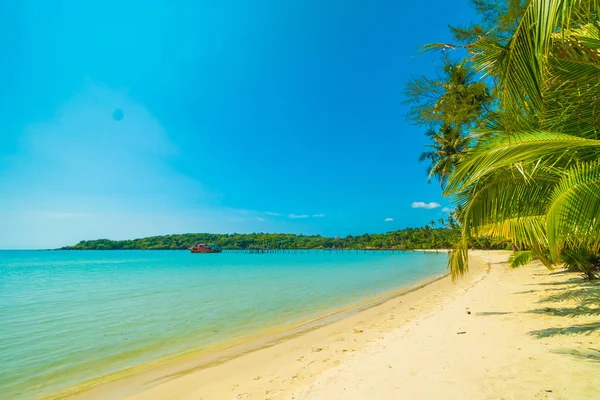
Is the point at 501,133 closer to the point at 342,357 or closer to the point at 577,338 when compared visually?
the point at 577,338

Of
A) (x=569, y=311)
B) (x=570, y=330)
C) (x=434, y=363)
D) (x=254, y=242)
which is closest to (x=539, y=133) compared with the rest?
(x=434, y=363)

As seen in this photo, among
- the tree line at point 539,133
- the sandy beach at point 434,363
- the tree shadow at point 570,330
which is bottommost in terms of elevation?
the sandy beach at point 434,363

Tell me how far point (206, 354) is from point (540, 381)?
603 cm

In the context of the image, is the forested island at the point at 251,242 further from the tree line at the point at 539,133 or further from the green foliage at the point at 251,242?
the tree line at the point at 539,133

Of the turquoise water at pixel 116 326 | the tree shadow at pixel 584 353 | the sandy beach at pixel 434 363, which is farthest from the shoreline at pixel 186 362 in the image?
the tree shadow at pixel 584 353

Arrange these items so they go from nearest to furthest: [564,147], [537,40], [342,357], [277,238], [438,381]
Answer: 1. [537,40]
2. [564,147]
3. [438,381]
4. [342,357]
5. [277,238]

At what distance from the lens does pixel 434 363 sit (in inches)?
164

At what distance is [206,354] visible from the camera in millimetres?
6793

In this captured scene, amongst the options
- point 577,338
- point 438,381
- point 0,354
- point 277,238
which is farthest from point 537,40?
point 277,238

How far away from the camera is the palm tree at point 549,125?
1.79m

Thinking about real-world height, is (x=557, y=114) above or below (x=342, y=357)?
above

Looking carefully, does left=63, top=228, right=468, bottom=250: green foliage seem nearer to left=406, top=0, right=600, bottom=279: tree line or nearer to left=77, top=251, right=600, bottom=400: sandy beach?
left=77, top=251, right=600, bottom=400: sandy beach

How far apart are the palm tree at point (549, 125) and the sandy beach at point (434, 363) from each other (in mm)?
1621

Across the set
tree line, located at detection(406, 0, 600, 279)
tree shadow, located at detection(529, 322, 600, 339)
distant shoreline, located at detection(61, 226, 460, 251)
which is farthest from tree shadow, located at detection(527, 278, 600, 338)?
distant shoreline, located at detection(61, 226, 460, 251)
